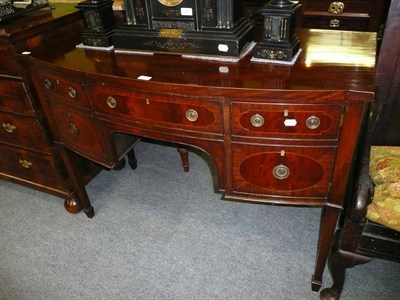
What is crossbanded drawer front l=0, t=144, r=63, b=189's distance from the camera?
1821mm

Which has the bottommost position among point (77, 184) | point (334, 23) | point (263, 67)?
point (77, 184)

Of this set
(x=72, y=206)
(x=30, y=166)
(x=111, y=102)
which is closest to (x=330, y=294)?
(x=111, y=102)

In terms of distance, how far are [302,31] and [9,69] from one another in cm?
130

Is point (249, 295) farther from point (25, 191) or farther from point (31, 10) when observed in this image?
point (31, 10)

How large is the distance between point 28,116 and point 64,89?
0.43 metres

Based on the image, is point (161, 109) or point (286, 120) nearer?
point (286, 120)

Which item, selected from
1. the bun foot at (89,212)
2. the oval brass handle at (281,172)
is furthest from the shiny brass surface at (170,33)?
A: the bun foot at (89,212)

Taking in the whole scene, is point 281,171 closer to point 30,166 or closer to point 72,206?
point 72,206

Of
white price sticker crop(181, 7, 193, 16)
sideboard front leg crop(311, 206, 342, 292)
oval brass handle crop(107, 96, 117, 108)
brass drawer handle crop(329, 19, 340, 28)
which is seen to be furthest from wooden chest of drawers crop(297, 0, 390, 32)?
oval brass handle crop(107, 96, 117, 108)

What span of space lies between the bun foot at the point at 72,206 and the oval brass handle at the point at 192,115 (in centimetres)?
115

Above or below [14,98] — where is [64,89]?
above

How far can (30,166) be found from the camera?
1904 mm

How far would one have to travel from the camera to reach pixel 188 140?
1188mm

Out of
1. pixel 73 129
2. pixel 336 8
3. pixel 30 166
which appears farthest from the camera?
pixel 336 8
